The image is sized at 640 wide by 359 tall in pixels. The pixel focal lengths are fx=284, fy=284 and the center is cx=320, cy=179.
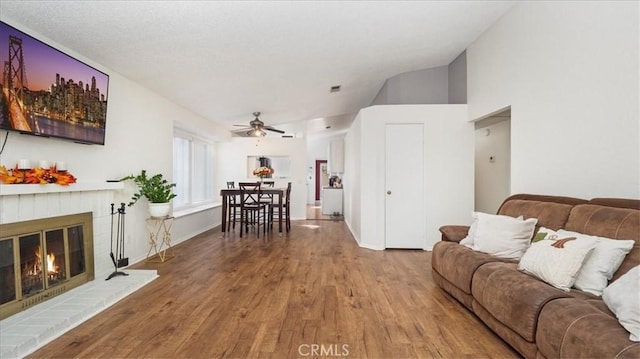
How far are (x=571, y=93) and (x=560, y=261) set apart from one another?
1667mm

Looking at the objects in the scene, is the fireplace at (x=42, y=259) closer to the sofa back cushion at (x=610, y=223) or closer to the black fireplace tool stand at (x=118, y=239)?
the black fireplace tool stand at (x=118, y=239)

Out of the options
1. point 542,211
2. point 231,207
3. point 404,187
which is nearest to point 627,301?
point 542,211

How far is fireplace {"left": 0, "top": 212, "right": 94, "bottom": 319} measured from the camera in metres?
2.13

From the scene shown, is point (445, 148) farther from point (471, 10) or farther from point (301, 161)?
point (301, 161)

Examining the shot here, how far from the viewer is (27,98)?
7.22 feet

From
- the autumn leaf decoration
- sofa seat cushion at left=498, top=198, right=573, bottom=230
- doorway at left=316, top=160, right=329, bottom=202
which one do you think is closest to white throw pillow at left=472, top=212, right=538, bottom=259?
sofa seat cushion at left=498, top=198, right=573, bottom=230

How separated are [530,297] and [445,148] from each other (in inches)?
121

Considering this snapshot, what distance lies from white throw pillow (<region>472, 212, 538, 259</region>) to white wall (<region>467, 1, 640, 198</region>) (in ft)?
2.05

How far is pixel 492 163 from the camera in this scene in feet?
16.7

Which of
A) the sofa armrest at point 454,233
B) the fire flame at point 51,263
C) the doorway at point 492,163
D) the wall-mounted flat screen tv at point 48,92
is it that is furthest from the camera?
the doorway at point 492,163

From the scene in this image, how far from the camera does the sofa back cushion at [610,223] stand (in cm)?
164

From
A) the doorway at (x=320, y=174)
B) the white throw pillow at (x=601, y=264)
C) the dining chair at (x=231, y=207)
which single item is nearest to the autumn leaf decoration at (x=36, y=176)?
the dining chair at (x=231, y=207)

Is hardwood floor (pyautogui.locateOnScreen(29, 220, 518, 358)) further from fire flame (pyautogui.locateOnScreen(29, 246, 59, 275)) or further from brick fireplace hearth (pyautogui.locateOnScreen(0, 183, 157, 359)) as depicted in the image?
fire flame (pyautogui.locateOnScreen(29, 246, 59, 275))

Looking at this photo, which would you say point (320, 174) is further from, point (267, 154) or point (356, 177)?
point (356, 177)
